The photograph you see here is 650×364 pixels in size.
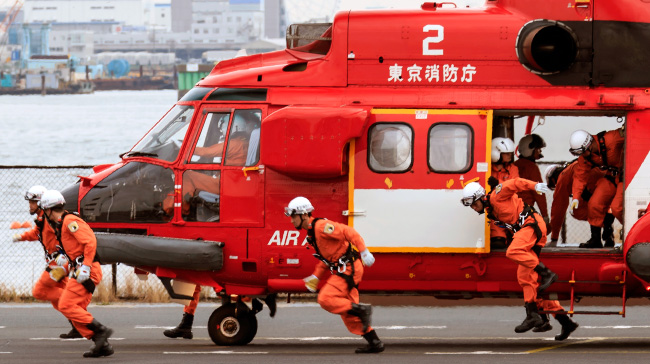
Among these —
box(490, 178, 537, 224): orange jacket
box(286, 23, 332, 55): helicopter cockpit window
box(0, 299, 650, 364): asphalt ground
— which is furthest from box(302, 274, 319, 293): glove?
box(286, 23, 332, 55): helicopter cockpit window

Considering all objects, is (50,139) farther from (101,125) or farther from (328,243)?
(328,243)

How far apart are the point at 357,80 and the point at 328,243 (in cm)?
186

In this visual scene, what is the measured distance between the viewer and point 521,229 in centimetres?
1138

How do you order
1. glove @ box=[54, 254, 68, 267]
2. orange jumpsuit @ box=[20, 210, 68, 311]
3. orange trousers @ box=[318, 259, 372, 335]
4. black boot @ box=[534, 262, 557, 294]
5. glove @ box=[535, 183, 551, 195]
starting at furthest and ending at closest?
1. orange jumpsuit @ box=[20, 210, 68, 311]
2. glove @ box=[54, 254, 68, 267]
3. black boot @ box=[534, 262, 557, 294]
4. orange trousers @ box=[318, 259, 372, 335]
5. glove @ box=[535, 183, 551, 195]

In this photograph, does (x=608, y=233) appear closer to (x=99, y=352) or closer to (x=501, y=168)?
(x=501, y=168)

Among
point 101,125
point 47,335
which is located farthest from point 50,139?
point 47,335

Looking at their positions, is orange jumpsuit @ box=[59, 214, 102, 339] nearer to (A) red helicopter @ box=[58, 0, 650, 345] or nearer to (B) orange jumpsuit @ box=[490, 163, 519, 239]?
(A) red helicopter @ box=[58, 0, 650, 345]

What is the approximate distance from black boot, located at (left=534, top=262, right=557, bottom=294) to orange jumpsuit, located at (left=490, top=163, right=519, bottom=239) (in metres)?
0.79

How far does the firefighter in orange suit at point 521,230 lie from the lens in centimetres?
1118

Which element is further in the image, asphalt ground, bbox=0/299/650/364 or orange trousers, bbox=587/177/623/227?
orange trousers, bbox=587/177/623/227

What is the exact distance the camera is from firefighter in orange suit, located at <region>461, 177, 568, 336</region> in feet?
36.7

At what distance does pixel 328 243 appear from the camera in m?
11.2

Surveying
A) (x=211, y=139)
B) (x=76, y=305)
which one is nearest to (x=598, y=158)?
(x=211, y=139)

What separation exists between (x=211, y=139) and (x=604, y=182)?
417cm
